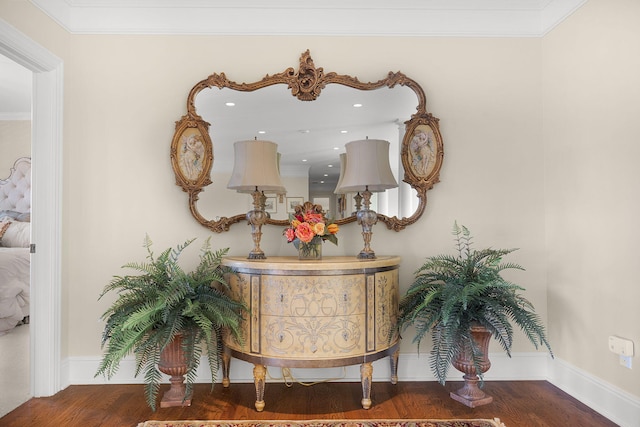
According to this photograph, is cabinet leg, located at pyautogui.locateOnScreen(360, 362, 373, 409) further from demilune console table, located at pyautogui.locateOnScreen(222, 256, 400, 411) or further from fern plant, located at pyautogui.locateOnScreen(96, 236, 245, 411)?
fern plant, located at pyautogui.locateOnScreen(96, 236, 245, 411)

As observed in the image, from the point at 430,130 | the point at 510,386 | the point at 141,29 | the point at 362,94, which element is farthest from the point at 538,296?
the point at 141,29

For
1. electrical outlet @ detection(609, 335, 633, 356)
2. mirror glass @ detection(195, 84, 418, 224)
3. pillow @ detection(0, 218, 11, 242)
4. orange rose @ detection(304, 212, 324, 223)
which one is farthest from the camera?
pillow @ detection(0, 218, 11, 242)

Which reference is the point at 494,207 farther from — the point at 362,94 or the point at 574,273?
the point at 362,94

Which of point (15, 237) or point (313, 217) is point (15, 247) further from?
point (313, 217)

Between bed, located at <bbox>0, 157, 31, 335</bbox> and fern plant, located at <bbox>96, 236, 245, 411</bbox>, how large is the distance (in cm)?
256

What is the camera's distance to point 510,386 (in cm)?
267

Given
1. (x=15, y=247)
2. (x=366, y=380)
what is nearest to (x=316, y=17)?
(x=366, y=380)

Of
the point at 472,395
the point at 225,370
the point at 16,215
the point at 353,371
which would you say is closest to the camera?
the point at 472,395

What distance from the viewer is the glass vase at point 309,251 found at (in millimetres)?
2482

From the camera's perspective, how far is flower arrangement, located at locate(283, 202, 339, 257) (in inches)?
94.4

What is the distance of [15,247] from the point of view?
14.8 ft

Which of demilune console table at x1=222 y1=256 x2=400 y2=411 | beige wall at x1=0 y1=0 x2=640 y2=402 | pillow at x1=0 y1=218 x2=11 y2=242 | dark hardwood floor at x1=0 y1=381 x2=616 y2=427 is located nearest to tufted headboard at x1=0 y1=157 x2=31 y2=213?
pillow at x1=0 y1=218 x2=11 y2=242

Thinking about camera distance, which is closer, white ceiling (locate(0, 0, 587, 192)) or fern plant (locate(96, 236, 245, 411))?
fern plant (locate(96, 236, 245, 411))

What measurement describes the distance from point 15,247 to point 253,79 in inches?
143
